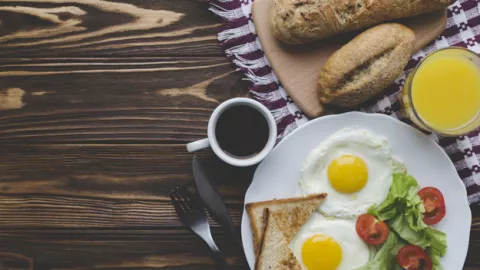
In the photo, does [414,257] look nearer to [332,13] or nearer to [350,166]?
[350,166]

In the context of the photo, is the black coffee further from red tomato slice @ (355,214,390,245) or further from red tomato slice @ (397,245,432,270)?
red tomato slice @ (397,245,432,270)

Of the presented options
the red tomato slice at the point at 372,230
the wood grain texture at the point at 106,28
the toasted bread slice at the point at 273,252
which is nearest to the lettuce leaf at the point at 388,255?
the red tomato slice at the point at 372,230

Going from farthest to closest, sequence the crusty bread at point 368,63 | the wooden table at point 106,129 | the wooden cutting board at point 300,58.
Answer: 1. the wooden table at point 106,129
2. the wooden cutting board at point 300,58
3. the crusty bread at point 368,63

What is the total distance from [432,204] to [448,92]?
0.41m

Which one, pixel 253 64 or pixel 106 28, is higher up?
pixel 106 28

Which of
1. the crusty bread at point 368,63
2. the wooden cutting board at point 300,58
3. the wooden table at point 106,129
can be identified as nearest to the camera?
the crusty bread at point 368,63

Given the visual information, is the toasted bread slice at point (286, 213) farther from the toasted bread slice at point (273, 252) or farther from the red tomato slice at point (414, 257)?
the red tomato slice at point (414, 257)

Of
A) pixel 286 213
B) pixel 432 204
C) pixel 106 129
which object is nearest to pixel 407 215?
pixel 432 204

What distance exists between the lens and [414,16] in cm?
209

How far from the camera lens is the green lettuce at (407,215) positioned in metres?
2.02

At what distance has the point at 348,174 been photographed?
2.05m

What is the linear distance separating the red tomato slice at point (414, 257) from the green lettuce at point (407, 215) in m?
0.02

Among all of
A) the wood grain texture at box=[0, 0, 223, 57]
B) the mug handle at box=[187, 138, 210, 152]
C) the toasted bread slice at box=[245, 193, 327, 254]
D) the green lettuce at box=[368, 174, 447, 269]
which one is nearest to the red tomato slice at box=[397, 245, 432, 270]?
the green lettuce at box=[368, 174, 447, 269]

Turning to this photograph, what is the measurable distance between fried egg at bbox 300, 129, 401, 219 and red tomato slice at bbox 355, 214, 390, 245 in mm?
39
